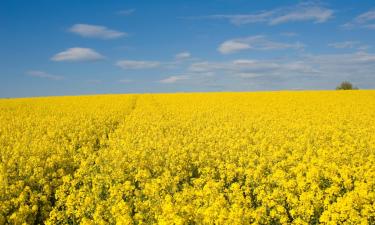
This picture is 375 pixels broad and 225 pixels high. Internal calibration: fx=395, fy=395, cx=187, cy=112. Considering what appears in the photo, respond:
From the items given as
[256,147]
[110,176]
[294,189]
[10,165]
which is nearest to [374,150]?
[256,147]

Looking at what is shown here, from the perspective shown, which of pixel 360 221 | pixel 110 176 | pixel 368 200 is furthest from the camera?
pixel 110 176

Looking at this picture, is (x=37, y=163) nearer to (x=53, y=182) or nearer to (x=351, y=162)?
(x=53, y=182)

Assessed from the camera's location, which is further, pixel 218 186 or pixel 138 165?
pixel 138 165

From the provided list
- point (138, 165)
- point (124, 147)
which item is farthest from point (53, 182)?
point (124, 147)

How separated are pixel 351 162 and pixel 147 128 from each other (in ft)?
35.2

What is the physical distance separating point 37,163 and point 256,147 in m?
7.18

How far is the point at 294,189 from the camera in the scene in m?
8.91

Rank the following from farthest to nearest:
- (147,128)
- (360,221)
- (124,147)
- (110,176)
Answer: (147,128), (124,147), (110,176), (360,221)

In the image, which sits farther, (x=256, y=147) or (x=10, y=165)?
(x=256, y=147)

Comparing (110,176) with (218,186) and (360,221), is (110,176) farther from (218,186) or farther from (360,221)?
(360,221)

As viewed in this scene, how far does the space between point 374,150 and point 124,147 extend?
8.51 meters

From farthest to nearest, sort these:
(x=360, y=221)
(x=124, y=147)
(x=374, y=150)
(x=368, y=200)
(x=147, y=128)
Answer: (x=147, y=128), (x=124, y=147), (x=374, y=150), (x=368, y=200), (x=360, y=221)

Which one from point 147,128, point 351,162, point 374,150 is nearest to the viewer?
point 351,162

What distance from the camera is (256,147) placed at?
1375 cm
